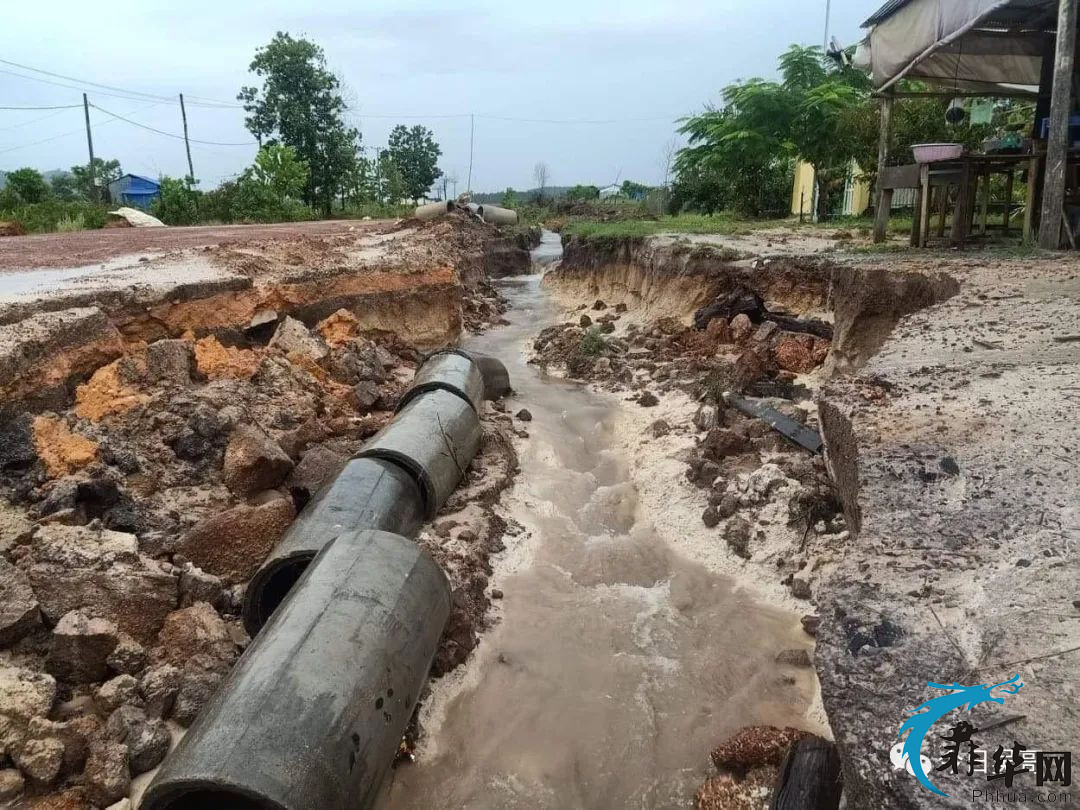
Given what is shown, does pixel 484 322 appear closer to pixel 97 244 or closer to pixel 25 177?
pixel 97 244

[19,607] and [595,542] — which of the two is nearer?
[19,607]

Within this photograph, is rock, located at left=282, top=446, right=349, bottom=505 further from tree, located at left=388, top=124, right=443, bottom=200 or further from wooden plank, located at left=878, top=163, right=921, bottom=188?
tree, located at left=388, top=124, right=443, bottom=200

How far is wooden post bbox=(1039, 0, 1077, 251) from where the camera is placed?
658 centimetres

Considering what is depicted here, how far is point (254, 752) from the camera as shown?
7.59 ft

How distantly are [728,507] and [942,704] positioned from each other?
10.3 feet

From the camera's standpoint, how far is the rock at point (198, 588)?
367 cm

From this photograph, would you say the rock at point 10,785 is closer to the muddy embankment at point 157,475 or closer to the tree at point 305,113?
the muddy embankment at point 157,475

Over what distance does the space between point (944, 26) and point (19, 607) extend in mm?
8218

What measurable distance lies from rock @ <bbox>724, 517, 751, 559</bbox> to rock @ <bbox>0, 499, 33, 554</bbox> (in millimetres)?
3863

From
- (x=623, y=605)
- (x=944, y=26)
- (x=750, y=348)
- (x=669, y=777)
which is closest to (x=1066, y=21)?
(x=944, y=26)

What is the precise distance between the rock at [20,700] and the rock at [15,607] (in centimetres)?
22

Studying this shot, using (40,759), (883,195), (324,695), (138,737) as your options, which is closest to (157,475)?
(138,737)

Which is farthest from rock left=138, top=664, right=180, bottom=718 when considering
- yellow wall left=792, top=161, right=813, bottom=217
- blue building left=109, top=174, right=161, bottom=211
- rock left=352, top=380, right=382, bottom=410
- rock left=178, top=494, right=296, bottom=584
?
blue building left=109, top=174, right=161, bottom=211

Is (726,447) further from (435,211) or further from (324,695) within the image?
(435,211)
